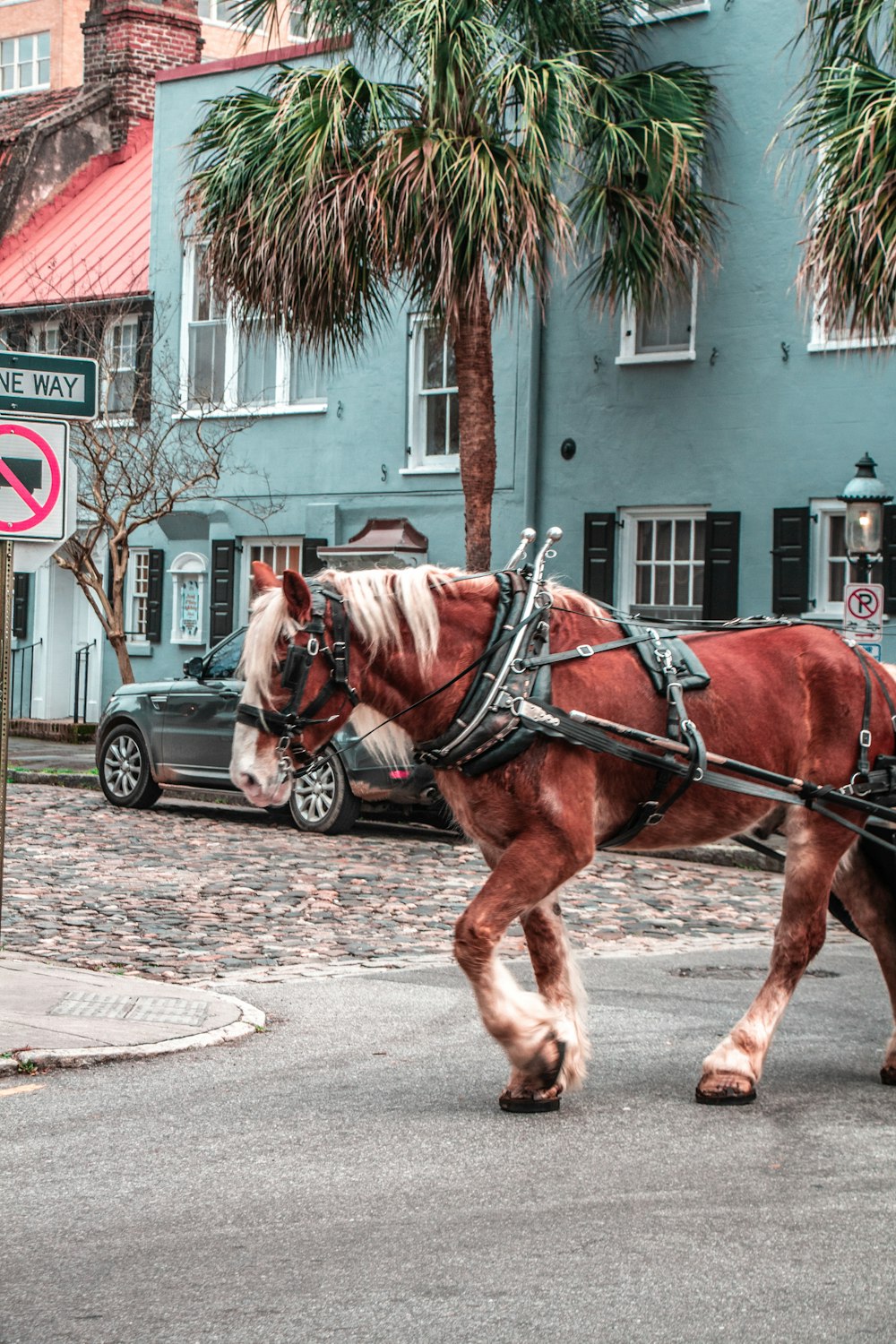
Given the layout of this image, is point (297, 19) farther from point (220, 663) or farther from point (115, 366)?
point (115, 366)

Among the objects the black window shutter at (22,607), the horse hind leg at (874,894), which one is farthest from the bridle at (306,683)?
the black window shutter at (22,607)

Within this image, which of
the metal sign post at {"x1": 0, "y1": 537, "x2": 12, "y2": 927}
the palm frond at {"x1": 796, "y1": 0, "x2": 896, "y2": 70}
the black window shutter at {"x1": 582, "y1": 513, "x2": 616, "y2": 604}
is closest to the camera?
the metal sign post at {"x1": 0, "y1": 537, "x2": 12, "y2": 927}

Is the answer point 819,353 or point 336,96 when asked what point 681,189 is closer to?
point 819,353

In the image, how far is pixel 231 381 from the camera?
24.9 m

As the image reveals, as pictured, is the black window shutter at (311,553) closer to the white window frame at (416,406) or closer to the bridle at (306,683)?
the white window frame at (416,406)

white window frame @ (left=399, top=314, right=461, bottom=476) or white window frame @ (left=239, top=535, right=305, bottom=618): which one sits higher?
white window frame @ (left=399, top=314, right=461, bottom=476)

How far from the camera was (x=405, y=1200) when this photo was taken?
4.93m

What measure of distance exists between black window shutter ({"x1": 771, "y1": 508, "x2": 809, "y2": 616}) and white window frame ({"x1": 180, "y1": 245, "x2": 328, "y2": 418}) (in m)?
7.28

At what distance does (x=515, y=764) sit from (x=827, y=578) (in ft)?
46.4

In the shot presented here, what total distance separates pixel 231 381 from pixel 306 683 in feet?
64.4

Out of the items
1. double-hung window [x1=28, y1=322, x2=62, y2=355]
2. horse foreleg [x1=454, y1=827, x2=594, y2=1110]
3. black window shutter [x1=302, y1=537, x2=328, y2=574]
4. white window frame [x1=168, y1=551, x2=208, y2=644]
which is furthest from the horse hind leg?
double-hung window [x1=28, y1=322, x2=62, y2=355]

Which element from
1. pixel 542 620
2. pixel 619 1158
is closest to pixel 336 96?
pixel 542 620

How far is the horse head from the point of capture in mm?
5938

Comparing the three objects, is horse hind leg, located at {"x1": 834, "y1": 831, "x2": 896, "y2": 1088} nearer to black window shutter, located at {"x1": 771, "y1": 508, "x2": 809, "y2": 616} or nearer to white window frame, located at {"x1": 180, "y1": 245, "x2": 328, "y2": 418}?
black window shutter, located at {"x1": 771, "y1": 508, "x2": 809, "y2": 616}
